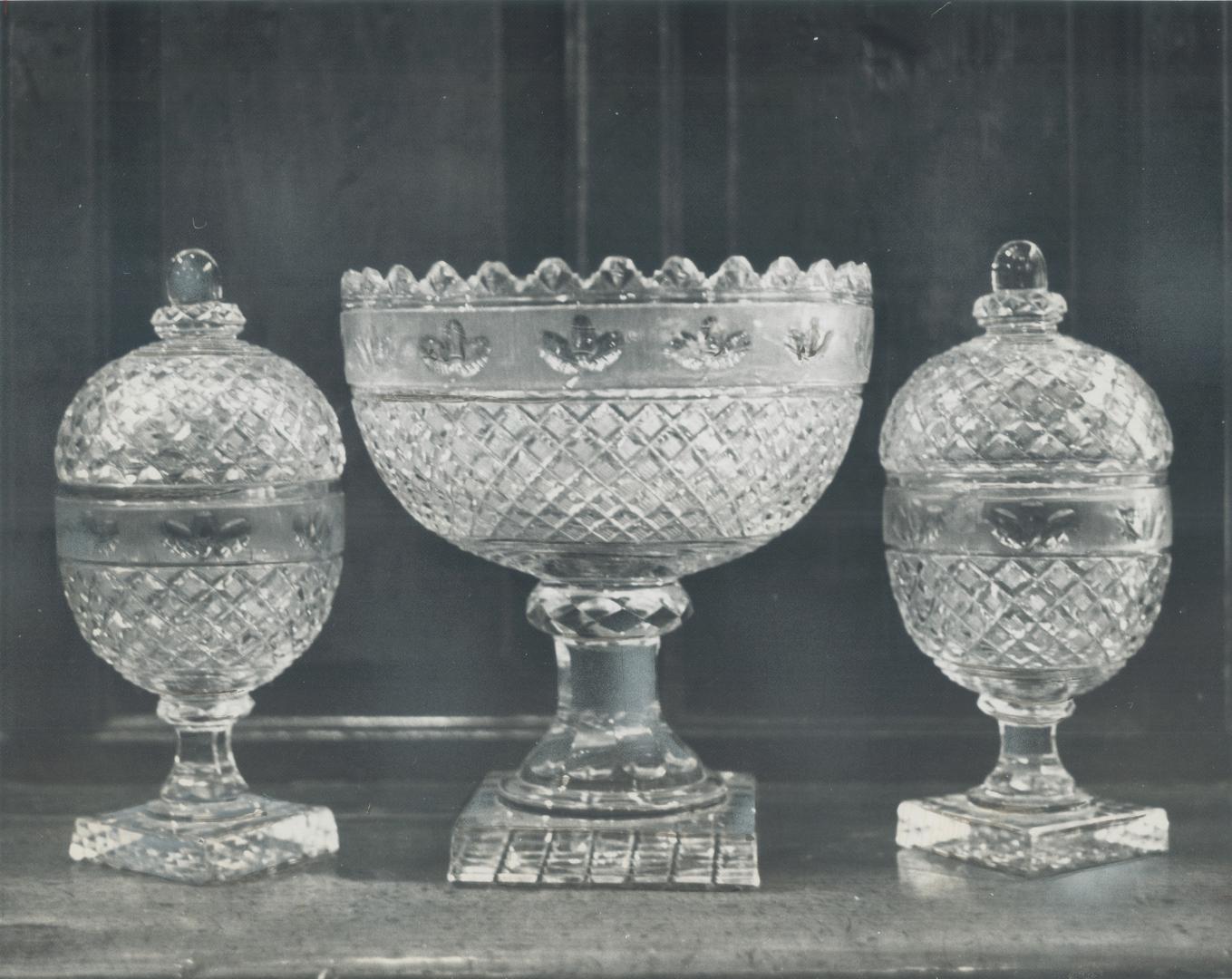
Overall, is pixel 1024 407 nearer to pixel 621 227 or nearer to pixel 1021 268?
pixel 1021 268

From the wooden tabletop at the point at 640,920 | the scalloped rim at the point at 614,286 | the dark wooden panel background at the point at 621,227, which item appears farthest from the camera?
the dark wooden panel background at the point at 621,227

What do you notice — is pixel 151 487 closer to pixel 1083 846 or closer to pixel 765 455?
pixel 765 455

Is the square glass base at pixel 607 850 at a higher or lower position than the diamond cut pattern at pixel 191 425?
lower

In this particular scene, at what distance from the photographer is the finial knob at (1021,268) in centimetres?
114

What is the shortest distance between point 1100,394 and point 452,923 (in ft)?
1.56

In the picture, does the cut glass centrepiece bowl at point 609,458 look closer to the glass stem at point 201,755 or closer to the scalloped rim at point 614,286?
the scalloped rim at point 614,286

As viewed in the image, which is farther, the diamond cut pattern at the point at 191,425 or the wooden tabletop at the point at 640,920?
the diamond cut pattern at the point at 191,425

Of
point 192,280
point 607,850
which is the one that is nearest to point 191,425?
point 192,280

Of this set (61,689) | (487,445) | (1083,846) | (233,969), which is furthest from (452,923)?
(61,689)

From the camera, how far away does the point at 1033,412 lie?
1092 millimetres

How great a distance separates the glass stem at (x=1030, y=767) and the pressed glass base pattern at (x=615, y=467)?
0.60 feet

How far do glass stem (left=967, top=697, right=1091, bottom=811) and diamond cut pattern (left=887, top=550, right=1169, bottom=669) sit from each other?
0.03 metres

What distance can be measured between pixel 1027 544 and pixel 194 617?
1.58 feet

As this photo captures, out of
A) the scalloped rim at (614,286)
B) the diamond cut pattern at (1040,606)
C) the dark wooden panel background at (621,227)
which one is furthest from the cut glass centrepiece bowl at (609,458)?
the dark wooden panel background at (621,227)
